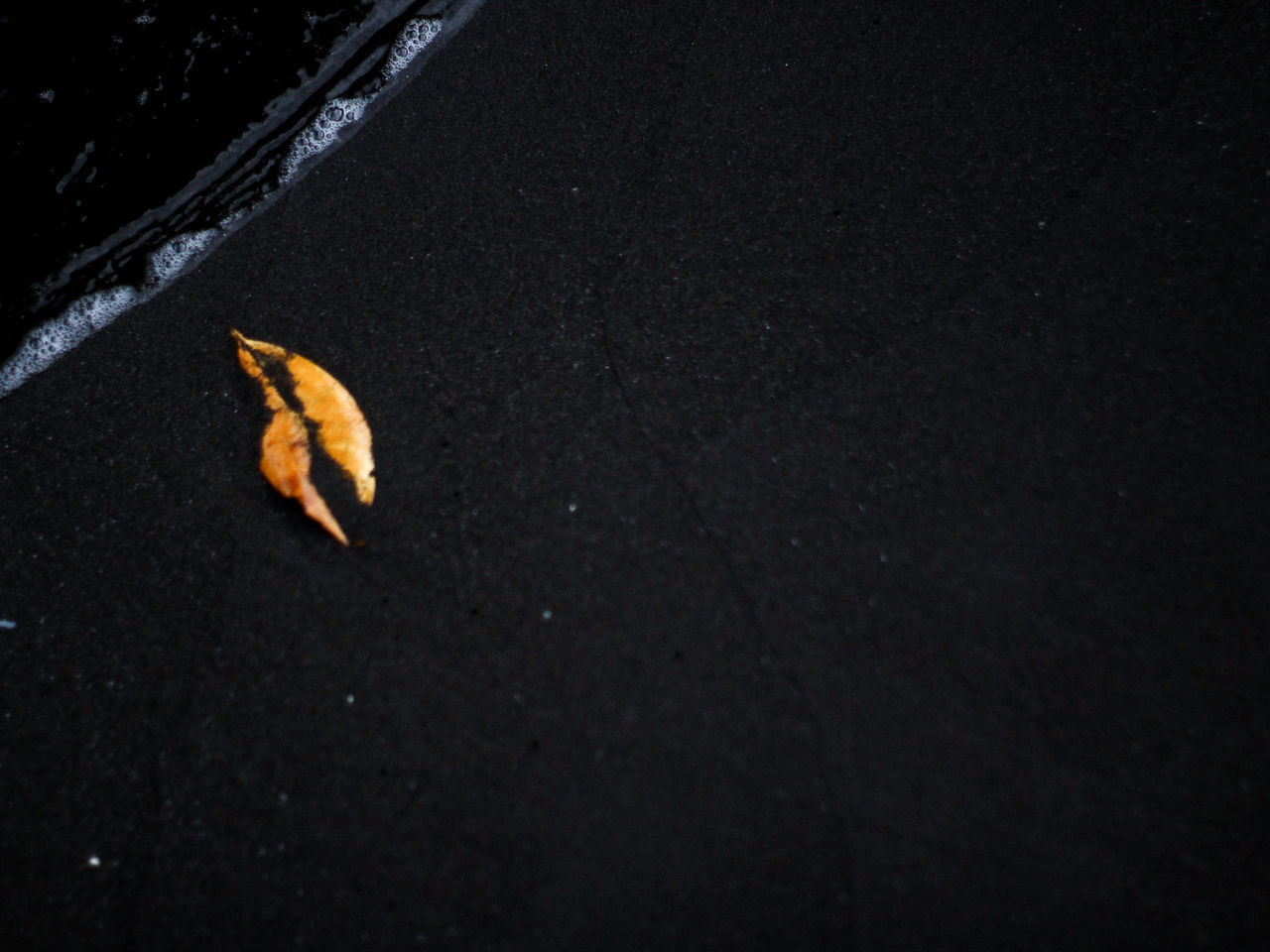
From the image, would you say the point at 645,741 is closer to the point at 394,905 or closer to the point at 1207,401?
the point at 394,905

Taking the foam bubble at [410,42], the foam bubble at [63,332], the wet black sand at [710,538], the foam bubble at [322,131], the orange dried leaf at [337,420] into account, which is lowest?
the wet black sand at [710,538]

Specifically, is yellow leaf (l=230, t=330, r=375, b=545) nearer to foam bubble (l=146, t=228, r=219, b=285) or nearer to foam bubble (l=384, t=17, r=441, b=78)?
foam bubble (l=146, t=228, r=219, b=285)

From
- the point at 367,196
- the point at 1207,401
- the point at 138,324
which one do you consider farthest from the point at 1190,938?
the point at 138,324

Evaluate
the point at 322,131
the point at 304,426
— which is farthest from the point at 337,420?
the point at 322,131

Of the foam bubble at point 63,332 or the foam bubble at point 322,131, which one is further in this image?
the foam bubble at point 322,131

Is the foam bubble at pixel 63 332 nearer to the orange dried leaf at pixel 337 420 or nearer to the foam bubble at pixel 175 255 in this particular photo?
the foam bubble at pixel 175 255

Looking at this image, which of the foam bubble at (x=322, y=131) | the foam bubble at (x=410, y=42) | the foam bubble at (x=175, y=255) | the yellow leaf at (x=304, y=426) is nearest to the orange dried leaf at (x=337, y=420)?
the yellow leaf at (x=304, y=426)
